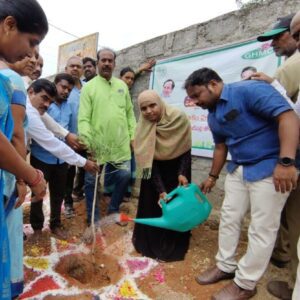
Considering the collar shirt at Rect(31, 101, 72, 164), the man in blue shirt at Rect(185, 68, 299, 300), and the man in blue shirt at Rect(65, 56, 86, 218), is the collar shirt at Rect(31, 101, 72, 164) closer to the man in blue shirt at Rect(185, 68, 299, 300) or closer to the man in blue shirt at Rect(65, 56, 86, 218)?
the man in blue shirt at Rect(65, 56, 86, 218)

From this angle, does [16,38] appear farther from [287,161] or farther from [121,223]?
[121,223]

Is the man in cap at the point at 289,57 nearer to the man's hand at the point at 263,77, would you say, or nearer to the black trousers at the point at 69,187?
the man's hand at the point at 263,77

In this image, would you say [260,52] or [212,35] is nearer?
[260,52]

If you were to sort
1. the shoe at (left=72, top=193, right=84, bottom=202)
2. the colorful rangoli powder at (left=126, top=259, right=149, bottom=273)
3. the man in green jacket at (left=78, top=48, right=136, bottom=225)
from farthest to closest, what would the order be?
the shoe at (left=72, top=193, right=84, bottom=202)
the man in green jacket at (left=78, top=48, right=136, bottom=225)
the colorful rangoli powder at (left=126, top=259, right=149, bottom=273)

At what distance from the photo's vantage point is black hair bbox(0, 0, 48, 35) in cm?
105

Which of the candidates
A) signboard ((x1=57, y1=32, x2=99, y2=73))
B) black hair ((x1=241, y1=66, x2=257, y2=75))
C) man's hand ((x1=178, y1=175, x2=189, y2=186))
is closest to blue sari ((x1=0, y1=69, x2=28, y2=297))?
man's hand ((x1=178, y1=175, x2=189, y2=186))

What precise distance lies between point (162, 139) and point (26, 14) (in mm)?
1954

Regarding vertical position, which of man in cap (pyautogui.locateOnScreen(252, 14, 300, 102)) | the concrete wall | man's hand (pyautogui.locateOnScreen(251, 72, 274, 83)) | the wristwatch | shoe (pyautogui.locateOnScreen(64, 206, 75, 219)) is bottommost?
shoe (pyautogui.locateOnScreen(64, 206, 75, 219))

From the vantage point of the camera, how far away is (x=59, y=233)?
325 centimetres

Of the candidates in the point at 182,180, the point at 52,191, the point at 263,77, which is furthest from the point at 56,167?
the point at 263,77

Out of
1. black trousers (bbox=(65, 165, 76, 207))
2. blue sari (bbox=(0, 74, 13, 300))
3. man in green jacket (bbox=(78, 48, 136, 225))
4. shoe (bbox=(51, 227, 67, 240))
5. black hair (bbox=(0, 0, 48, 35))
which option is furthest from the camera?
black trousers (bbox=(65, 165, 76, 207))

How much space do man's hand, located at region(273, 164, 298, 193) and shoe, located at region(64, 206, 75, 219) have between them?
2.66m

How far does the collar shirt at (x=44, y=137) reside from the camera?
7.84 ft

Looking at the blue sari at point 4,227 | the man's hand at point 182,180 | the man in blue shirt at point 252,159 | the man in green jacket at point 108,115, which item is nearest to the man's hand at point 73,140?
the man in green jacket at point 108,115
